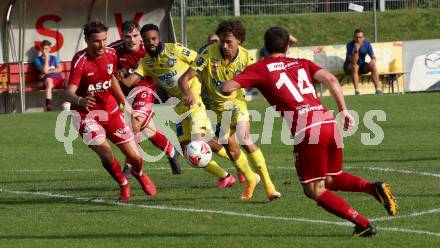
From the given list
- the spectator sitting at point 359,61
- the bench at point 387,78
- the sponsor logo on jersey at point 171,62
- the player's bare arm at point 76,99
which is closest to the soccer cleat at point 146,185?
the player's bare arm at point 76,99

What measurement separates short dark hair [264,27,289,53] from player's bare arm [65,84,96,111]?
2726 mm

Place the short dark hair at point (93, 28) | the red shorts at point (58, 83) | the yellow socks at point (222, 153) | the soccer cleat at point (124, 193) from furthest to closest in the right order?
the red shorts at point (58, 83) < the yellow socks at point (222, 153) < the soccer cleat at point (124, 193) < the short dark hair at point (93, 28)

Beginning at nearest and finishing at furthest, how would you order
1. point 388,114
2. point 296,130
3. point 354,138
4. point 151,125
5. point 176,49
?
1. point 296,130
2. point 176,49
3. point 151,125
4. point 354,138
5. point 388,114

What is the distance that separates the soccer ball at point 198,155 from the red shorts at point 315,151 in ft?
8.70

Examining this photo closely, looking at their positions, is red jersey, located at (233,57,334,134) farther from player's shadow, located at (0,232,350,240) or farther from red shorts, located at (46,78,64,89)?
red shorts, located at (46,78,64,89)

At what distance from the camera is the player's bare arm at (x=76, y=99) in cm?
1167

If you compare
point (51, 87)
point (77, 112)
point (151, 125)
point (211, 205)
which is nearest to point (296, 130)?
point (211, 205)

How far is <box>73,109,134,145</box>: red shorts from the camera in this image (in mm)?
12359

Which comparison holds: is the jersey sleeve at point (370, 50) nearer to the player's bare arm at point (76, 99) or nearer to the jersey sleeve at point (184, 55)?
the jersey sleeve at point (184, 55)

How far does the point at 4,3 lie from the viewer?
26.7 meters

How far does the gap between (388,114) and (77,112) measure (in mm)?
12439

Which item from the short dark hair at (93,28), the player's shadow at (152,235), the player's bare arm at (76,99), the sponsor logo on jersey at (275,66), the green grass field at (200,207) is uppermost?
the short dark hair at (93,28)

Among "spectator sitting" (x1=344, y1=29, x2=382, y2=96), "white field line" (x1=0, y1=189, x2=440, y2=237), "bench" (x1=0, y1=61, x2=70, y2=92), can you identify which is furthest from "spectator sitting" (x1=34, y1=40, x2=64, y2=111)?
"white field line" (x1=0, y1=189, x2=440, y2=237)

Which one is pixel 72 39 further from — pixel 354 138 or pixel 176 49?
pixel 176 49
